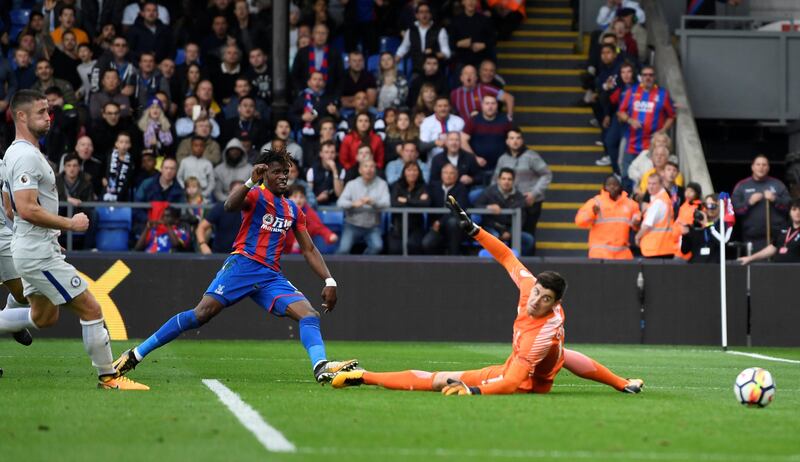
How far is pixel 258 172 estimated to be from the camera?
11422 millimetres

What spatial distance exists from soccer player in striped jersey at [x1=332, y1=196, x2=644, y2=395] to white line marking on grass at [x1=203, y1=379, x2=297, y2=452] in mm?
1005

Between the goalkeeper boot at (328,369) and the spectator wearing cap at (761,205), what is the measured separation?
11.1 meters

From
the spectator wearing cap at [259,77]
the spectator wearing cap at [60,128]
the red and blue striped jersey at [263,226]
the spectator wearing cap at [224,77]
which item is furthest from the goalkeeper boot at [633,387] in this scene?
the spectator wearing cap at [224,77]

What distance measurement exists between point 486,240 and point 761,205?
11373 millimetres

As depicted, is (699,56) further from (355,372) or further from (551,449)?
(551,449)

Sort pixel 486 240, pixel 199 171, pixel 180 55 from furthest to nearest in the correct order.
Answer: pixel 180 55 → pixel 199 171 → pixel 486 240

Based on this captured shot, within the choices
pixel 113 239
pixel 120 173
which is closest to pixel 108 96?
pixel 120 173

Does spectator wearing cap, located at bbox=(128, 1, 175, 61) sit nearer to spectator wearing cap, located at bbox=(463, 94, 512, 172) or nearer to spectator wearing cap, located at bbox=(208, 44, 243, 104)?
spectator wearing cap, located at bbox=(208, 44, 243, 104)

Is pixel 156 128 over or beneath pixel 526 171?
over

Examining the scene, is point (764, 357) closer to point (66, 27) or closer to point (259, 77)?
point (259, 77)

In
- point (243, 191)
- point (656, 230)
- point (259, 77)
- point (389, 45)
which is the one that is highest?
point (389, 45)

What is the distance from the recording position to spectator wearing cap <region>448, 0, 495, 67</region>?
78.1 ft

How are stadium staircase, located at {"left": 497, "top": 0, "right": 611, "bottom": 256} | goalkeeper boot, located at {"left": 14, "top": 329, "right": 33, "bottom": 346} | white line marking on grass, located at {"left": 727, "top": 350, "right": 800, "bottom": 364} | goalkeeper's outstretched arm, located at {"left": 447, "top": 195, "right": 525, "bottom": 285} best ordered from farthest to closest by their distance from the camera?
stadium staircase, located at {"left": 497, "top": 0, "right": 611, "bottom": 256} < white line marking on grass, located at {"left": 727, "top": 350, "right": 800, "bottom": 364} < goalkeeper boot, located at {"left": 14, "top": 329, "right": 33, "bottom": 346} < goalkeeper's outstretched arm, located at {"left": 447, "top": 195, "right": 525, "bottom": 285}

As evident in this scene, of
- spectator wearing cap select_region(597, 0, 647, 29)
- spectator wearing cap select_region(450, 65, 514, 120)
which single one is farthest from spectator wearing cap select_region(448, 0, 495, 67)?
spectator wearing cap select_region(597, 0, 647, 29)
